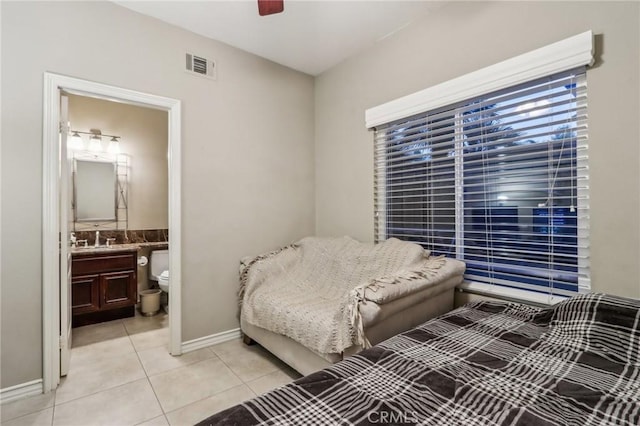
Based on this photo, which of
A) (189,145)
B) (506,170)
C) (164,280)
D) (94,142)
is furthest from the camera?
(94,142)

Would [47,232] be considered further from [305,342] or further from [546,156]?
[546,156]

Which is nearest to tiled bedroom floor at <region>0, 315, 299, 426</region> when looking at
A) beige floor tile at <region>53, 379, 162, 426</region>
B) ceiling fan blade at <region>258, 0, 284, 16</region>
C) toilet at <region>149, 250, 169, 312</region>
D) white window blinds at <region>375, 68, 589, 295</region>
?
beige floor tile at <region>53, 379, 162, 426</region>

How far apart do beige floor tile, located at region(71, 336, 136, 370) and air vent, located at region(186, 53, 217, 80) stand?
98.9 inches

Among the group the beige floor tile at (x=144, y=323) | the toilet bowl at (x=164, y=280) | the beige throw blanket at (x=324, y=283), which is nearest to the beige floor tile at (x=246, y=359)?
the beige throw blanket at (x=324, y=283)

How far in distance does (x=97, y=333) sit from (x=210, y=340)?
1268 mm

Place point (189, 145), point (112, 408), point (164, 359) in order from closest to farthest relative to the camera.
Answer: point (112, 408) < point (164, 359) < point (189, 145)

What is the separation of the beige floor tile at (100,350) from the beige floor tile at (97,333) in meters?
0.10

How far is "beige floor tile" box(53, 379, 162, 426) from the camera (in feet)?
5.72

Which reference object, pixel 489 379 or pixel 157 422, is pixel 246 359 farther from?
pixel 489 379

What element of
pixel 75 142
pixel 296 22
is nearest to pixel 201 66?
pixel 296 22

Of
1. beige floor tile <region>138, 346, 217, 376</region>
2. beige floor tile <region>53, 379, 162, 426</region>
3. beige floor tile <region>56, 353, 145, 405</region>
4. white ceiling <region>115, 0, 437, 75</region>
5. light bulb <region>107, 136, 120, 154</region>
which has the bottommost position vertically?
beige floor tile <region>138, 346, 217, 376</region>

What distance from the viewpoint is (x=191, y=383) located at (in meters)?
2.13

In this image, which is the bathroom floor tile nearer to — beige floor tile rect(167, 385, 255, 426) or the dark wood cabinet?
beige floor tile rect(167, 385, 255, 426)

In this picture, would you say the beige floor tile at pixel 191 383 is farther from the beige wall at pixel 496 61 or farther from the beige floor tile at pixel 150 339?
the beige wall at pixel 496 61
